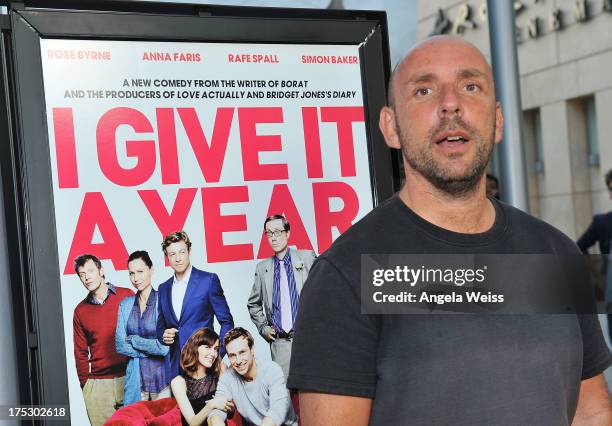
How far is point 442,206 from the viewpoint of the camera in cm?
184

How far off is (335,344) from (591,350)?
638 mm

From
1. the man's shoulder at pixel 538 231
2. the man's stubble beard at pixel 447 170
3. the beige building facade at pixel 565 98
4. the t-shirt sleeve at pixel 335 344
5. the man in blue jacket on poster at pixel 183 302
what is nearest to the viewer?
the t-shirt sleeve at pixel 335 344

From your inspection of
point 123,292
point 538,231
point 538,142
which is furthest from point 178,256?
point 538,142

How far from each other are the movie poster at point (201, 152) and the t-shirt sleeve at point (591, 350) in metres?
0.63

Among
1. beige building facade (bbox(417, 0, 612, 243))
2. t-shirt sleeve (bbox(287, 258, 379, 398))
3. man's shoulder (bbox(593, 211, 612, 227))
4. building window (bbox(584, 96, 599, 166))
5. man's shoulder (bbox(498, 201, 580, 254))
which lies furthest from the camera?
building window (bbox(584, 96, 599, 166))

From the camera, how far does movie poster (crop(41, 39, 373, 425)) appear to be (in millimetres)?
1994

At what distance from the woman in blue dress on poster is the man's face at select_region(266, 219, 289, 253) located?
0.99ft

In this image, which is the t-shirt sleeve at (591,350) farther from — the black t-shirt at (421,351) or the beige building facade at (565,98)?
the beige building facade at (565,98)

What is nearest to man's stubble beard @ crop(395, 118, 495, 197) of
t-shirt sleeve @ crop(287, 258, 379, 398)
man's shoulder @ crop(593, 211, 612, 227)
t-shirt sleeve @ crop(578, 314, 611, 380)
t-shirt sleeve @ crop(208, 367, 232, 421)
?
t-shirt sleeve @ crop(287, 258, 379, 398)

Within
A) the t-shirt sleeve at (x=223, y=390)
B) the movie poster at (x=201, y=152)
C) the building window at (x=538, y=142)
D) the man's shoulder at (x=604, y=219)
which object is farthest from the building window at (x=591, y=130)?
the t-shirt sleeve at (x=223, y=390)

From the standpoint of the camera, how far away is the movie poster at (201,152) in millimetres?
1994

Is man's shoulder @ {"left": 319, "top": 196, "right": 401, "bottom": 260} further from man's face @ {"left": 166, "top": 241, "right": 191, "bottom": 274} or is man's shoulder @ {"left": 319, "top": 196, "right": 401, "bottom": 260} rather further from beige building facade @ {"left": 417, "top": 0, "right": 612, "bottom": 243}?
beige building facade @ {"left": 417, "top": 0, "right": 612, "bottom": 243}

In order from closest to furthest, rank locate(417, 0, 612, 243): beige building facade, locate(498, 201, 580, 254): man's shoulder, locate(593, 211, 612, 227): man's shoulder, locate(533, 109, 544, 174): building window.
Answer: locate(498, 201, 580, 254): man's shoulder, locate(593, 211, 612, 227): man's shoulder, locate(417, 0, 612, 243): beige building facade, locate(533, 109, 544, 174): building window

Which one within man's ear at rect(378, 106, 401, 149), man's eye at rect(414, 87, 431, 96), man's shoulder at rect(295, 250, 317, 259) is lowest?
man's shoulder at rect(295, 250, 317, 259)
